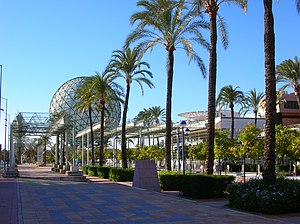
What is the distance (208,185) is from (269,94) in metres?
5.02

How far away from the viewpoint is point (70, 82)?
98375mm

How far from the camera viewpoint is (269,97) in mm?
14484

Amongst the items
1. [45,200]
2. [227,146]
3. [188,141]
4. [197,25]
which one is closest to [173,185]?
[45,200]

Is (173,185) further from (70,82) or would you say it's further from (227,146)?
→ (70,82)

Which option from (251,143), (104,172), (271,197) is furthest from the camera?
(104,172)

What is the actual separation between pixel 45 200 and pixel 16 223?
6.07 metres

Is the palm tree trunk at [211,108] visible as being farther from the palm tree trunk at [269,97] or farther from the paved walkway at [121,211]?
the palm tree trunk at [269,97]

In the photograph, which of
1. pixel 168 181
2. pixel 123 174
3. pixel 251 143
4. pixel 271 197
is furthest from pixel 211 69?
pixel 251 143

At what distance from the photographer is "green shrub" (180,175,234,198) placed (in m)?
17.6

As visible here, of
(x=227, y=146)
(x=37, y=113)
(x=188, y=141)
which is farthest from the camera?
(x=188, y=141)

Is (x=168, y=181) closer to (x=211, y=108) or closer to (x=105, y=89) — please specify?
(x=211, y=108)

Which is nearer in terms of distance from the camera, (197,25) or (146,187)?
(146,187)

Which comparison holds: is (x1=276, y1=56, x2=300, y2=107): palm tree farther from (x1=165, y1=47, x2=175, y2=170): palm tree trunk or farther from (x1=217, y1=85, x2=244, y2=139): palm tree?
(x1=165, y1=47, x2=175, y2=170): palm tree trunk

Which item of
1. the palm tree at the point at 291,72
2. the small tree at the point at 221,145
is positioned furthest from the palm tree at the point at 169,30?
the palm tree at the point at 291,72
